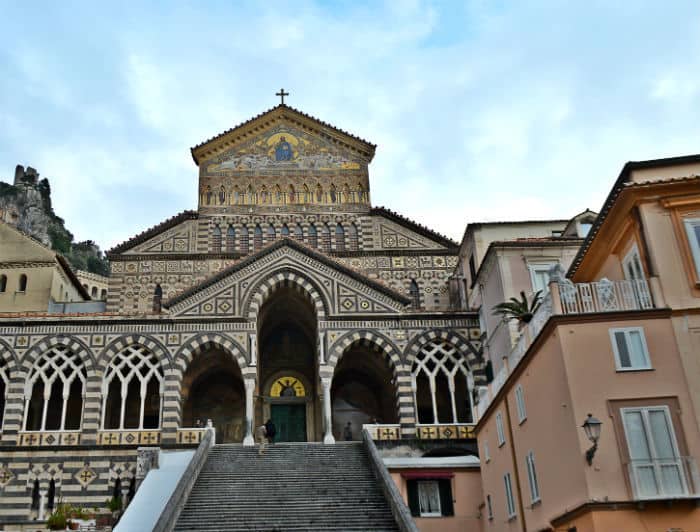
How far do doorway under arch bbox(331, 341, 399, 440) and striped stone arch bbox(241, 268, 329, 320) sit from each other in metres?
2.80

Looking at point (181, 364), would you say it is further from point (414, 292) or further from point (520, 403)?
point (520, 403)

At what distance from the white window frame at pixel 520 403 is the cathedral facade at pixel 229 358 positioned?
34.4ft

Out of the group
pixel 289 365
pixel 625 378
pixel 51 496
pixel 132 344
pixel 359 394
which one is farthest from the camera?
pixel 359 394

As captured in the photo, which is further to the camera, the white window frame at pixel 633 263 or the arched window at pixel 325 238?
the arched window at pixel 325 238

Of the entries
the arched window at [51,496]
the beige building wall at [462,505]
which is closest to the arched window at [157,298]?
the arched window at [51,496]

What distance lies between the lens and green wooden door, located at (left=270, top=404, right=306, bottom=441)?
112 ft

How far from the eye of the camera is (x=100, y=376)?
102 ft

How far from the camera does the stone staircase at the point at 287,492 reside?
67.1 ft

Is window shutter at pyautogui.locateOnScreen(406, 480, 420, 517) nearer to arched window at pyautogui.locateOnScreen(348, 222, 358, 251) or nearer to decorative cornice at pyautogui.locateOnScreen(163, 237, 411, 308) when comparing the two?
decorative cornice at pyautogui.locateOnScreen(163, 237, 411, 308)

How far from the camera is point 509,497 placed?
21312 millimetres

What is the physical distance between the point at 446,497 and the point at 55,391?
18501mm

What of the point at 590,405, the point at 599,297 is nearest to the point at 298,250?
the point at 599,297

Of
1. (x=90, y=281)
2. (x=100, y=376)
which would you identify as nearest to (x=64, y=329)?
(x=100, y=376)

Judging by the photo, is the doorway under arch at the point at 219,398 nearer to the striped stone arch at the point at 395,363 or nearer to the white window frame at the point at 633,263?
the striped stone arch at the point at 395,363
